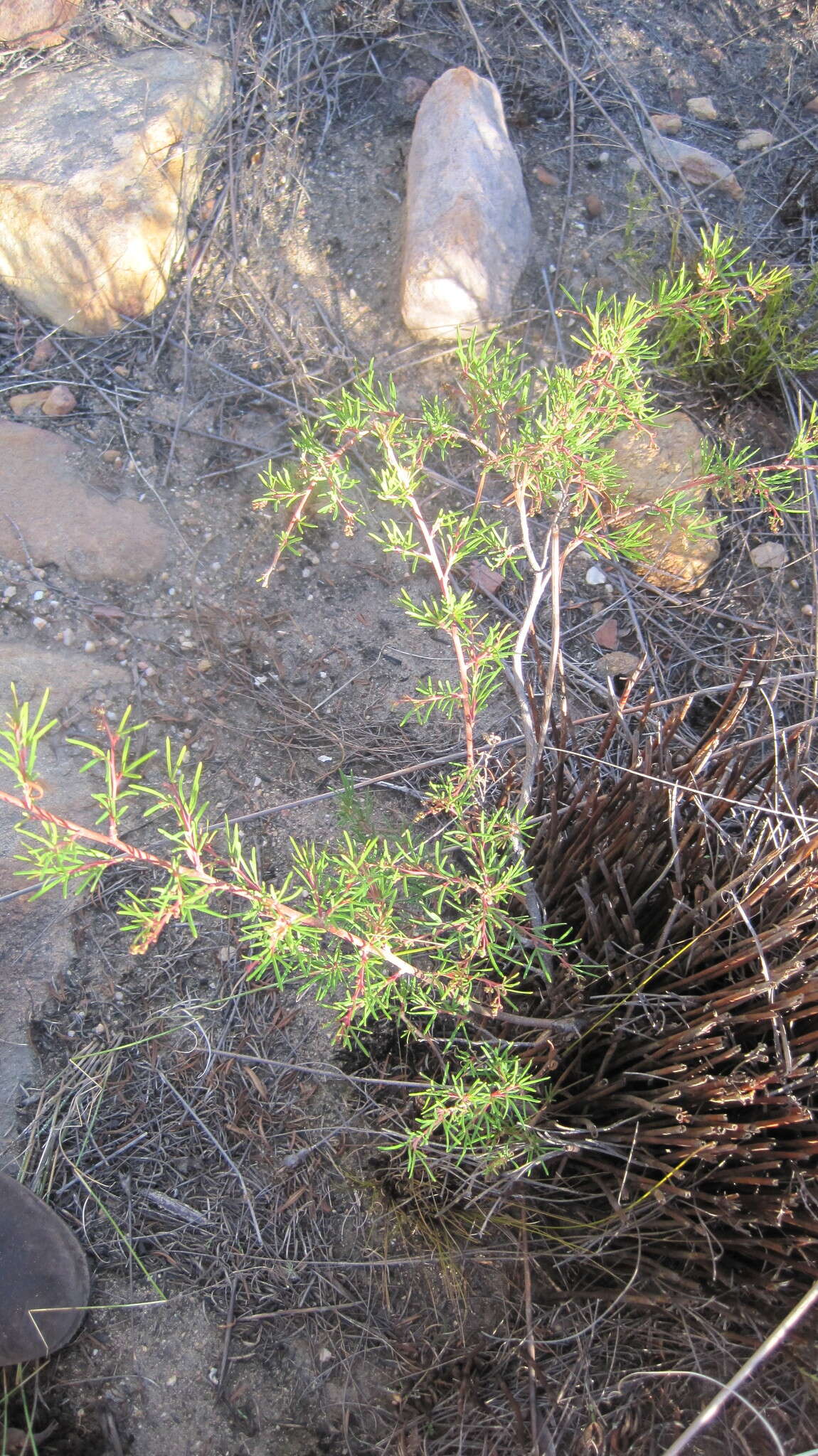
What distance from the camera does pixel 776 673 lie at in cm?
206

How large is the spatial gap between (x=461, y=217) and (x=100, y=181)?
1027 mm

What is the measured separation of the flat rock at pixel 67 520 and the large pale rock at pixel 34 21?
1.44 metres

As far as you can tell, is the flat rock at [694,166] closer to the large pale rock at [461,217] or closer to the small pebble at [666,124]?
the small pebble at [666,124]

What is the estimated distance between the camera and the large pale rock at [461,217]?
2342 mm

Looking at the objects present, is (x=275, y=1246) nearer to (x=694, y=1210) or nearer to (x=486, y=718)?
(x=694, y=1210)

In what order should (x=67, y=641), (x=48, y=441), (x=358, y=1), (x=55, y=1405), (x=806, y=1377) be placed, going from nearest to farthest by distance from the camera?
(x=806, y=1377), (x=55, y=1405), (x=67, y=641), (x=48, y=441), (x=358, y=1)

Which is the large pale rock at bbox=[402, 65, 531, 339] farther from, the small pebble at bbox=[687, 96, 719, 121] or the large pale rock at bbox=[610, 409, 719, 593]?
the small pebble at bbox=[687, 96, 719, 121]

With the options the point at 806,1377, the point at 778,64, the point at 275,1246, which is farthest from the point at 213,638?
the point at 778,64

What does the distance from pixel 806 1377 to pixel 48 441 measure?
249 cm

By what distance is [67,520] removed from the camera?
2148 millimetres

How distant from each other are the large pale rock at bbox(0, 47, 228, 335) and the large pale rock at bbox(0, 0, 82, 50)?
0.52 feet

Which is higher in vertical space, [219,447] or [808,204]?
[808,204]

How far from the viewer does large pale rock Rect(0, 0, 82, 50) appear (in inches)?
104

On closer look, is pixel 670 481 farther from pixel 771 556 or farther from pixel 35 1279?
pixel 35 1279
